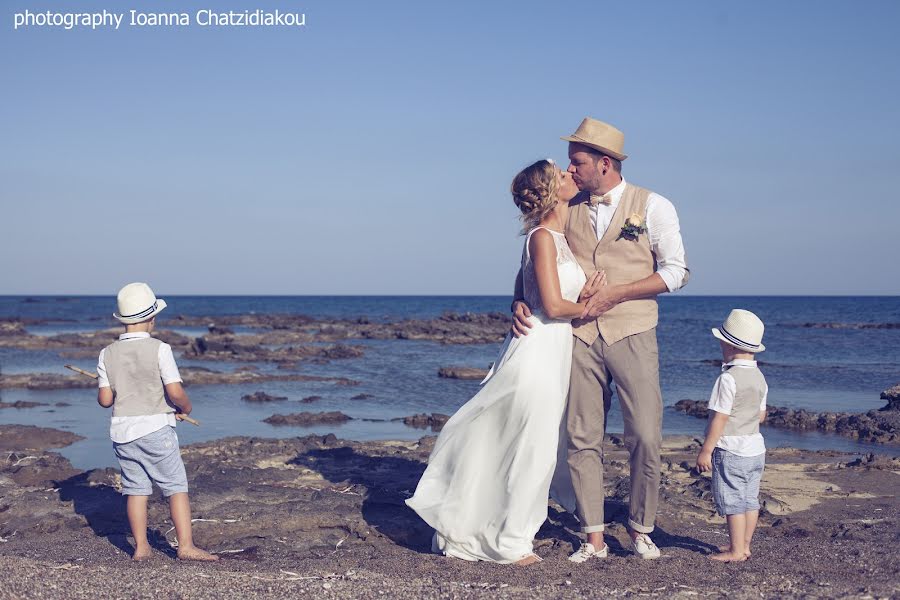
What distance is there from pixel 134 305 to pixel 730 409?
351 cm

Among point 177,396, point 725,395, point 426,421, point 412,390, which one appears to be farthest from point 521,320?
point 412,390

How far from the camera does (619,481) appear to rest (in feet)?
22.5

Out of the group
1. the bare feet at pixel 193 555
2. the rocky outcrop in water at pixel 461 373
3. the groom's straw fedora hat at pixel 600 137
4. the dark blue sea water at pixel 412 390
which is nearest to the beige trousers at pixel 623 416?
the groom's straw fedora hat at pixel 600 137

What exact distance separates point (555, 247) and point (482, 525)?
1649mm

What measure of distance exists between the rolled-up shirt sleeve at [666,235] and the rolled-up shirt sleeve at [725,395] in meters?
0.60

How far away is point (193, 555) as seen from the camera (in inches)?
194

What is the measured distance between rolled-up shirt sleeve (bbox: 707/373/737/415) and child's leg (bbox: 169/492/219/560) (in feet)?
10.1

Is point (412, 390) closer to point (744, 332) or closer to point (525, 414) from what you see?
point (525, 414)

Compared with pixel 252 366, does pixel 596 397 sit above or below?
above

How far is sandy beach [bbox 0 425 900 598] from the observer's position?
4094mm

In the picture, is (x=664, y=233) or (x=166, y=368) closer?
(x=664, y=233)

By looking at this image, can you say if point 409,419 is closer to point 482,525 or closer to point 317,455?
point 317,455

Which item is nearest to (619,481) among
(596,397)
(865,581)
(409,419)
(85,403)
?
(596,397)

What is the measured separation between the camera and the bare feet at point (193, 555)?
4.91 metres
